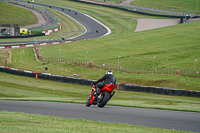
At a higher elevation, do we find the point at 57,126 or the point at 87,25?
the point at 57,126

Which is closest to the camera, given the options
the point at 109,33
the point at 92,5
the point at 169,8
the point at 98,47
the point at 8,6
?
the point at 98,47

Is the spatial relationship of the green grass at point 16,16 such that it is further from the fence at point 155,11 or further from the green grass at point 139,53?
the fence at point 155,11

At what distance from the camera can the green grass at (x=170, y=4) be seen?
118581 millimetres

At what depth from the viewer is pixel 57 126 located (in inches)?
448

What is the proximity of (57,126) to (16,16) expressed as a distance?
98.1m

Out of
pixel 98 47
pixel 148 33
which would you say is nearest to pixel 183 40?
pixel 148 33

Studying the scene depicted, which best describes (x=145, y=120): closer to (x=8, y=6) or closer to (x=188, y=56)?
(x=188, y=56)

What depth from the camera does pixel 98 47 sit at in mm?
A: 69812

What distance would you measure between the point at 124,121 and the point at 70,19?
320ft

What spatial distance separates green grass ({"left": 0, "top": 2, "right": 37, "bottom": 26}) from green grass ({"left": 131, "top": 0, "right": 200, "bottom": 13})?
47.1 metres

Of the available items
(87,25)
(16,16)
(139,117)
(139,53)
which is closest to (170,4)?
(87,25)

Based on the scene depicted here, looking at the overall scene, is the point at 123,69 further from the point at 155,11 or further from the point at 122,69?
the point at 155,11

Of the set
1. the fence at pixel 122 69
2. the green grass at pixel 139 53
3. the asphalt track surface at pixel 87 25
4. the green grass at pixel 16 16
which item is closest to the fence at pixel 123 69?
the fence at pixel 122 69

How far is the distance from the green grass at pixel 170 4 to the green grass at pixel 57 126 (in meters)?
111
